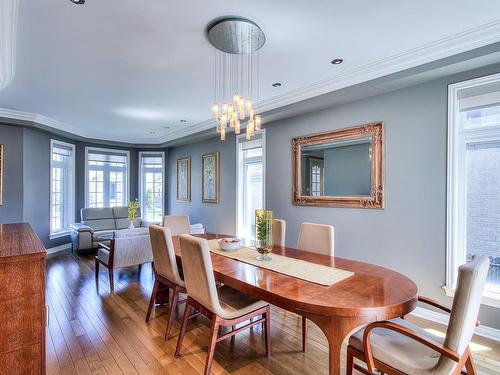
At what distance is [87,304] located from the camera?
127 inches

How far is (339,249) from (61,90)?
14.0 feet

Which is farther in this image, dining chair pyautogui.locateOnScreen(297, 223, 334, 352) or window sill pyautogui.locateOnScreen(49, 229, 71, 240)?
window sill pyautogui.locateOnScreen(49, 229, 71, 240)

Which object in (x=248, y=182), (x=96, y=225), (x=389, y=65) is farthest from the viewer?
(x=96, y=225)

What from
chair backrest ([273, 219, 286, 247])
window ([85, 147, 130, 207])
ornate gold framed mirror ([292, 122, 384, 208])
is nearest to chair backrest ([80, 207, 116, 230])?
window ([85, 147, 130, 207])

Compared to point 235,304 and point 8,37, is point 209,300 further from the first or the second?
point 8,37

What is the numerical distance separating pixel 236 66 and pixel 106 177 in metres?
5.62

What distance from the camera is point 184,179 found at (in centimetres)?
693

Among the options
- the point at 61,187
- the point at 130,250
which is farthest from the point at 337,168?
the point at 61,187

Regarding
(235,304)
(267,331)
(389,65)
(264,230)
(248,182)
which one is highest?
(389,65)

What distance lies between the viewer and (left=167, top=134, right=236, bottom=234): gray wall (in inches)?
214

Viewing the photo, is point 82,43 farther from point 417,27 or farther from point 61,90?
point 417,27

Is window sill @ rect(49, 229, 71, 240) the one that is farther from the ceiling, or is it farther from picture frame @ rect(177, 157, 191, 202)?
the ceiling

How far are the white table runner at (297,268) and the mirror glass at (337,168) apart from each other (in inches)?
61.8

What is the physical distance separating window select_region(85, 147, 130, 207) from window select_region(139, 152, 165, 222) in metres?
0.43
